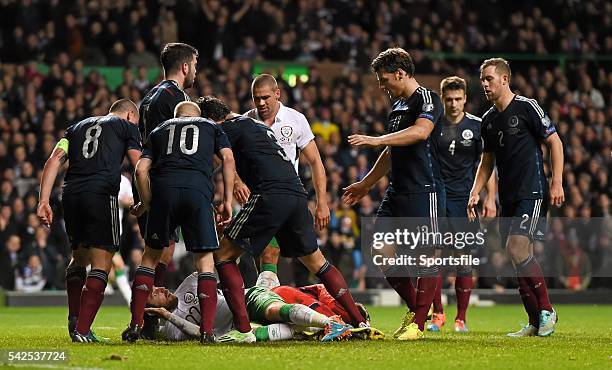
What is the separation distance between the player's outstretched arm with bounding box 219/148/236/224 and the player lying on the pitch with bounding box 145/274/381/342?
0.97 m

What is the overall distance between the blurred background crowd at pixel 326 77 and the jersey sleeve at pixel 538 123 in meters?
7.24

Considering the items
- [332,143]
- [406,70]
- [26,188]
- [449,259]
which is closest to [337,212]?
[332,143]

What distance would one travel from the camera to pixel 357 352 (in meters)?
8.36

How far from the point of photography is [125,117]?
10078 millimetres

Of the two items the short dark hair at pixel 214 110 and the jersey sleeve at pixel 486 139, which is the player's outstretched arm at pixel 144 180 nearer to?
the short dark hair at pixel 214 110

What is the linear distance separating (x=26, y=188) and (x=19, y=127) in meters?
1.37

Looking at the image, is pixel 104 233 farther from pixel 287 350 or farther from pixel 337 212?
pixel 337 212

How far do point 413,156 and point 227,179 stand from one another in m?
1.80

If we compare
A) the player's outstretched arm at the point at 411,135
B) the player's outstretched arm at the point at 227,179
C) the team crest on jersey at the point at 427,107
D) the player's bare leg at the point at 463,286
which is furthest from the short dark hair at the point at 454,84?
the player's outstretched arm at the point at 227,179

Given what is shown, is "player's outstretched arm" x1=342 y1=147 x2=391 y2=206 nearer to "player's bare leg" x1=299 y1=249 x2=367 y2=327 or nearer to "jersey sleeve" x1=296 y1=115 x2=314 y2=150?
"jersey sleeve" x1=296 y1=115 x2=314 y2=150

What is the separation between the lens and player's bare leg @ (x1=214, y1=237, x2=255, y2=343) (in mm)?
9203

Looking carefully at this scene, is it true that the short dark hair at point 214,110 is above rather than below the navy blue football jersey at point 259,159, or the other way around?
above

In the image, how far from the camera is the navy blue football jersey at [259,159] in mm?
9430

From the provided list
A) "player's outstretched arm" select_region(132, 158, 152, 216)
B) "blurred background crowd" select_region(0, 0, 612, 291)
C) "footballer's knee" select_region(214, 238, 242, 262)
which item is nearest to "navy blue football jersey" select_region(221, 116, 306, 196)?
"footballer's knee" select_region(214, 238, 242, 262)
